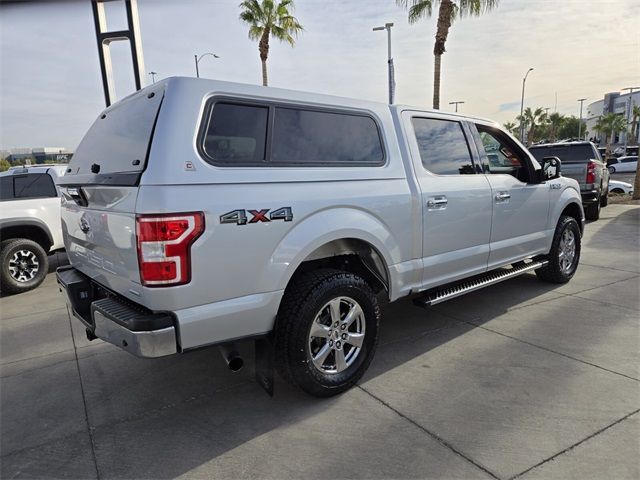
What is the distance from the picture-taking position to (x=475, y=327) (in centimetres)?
426

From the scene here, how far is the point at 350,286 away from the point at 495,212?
6.60 feet

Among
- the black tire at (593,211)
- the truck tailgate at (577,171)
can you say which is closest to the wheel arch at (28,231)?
the truck tailgate at (577,171)

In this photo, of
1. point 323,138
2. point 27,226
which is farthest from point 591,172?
point 27,226

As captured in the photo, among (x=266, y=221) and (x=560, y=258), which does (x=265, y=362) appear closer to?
(x=266, y=221)

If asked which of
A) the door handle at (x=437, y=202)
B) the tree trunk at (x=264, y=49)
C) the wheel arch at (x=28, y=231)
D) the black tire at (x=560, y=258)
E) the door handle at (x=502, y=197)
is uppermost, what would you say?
the tree trunk at (x=264, y=49)

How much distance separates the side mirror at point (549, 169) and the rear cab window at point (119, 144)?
4083 mm

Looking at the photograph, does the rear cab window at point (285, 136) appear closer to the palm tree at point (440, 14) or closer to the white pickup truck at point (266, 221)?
the white pickup truck at point (266, 221)

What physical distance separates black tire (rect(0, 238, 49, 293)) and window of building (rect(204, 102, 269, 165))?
5.23m

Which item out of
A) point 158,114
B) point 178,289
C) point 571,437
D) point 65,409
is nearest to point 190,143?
point 158,114

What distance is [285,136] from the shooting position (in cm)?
288

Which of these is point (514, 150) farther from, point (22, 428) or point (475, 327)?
point (22, 428)

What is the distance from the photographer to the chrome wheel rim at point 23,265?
631cm

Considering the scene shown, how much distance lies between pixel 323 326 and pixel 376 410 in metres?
0.64

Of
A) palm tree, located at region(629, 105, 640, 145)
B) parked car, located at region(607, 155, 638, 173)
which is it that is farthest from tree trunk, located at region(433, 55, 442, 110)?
palm tree, located at region(629, 105, 640, 145)
